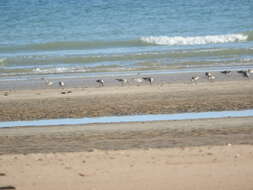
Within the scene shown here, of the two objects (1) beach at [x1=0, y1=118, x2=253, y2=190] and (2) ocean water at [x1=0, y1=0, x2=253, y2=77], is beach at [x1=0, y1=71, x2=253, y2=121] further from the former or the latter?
(2) ocean water at [x1=0, y1=0, x2=253, y2=77]

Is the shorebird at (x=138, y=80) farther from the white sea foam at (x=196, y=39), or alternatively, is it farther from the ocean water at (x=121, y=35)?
the white sea foam at (x=196, y=39)

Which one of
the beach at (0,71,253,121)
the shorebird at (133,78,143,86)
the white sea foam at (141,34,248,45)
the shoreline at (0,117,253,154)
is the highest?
the shoreline at (0,117,253,154)

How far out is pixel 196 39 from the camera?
3959 centimetres

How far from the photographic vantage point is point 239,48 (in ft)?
107

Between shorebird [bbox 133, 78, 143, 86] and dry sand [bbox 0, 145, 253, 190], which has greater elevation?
dry sand [bbox 0, 145, 253, 190]

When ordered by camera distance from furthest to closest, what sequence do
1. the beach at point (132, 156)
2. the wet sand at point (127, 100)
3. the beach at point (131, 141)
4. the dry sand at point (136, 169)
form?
the wet sand at point (127, 100) → the beach at point (131, 141) → the beach at point (132, 156) → the dry sand at point (136, 169)

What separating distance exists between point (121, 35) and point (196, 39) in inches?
207

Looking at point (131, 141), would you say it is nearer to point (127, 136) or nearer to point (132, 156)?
point (127, 136)

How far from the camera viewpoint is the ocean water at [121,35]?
28.9 meters

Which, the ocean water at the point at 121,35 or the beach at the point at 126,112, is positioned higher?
the beach at the point at 126,112

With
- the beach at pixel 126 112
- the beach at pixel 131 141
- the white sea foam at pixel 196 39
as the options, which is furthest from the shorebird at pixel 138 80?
the white sea foam at pixel 196 39

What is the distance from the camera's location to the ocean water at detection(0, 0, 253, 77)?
28908 mm

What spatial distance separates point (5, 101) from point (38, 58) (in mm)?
13388

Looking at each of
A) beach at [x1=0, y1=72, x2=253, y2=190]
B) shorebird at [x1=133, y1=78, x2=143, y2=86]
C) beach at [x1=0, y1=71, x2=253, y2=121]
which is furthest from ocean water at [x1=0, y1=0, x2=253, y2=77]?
beach at [x1=0, y1=72, x2=253, y2=190]
